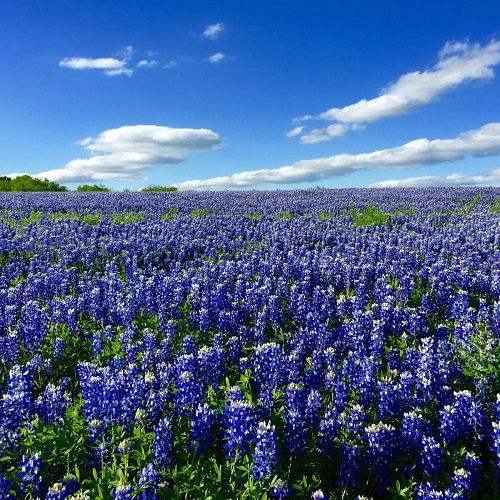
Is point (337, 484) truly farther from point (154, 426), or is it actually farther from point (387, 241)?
point (387, 241)

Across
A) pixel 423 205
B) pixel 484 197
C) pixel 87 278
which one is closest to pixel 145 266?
pixel 87 278

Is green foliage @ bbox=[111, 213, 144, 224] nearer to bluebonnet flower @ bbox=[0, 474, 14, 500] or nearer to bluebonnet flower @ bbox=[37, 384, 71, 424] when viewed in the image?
bluebonnet flower @ bbox=[37, 384, 71, 424]

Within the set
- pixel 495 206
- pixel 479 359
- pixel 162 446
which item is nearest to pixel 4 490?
pixel 162 446

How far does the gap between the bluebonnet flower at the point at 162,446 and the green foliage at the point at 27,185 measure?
192 ft

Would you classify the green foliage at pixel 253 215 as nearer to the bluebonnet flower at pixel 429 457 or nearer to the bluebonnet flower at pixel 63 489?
the bluebonnet flower at pixel 429 457

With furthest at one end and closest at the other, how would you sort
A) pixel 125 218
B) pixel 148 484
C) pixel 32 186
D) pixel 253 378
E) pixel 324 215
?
1. pixel 32 186
2. pixel 324 215
3. pixel 125 218
4. pixel 253 378
5. pixel 148 484

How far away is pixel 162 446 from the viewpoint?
12.4ft

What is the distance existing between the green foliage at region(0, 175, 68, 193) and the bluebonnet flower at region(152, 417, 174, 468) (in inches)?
2308

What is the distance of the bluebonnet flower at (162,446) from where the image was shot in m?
3.75

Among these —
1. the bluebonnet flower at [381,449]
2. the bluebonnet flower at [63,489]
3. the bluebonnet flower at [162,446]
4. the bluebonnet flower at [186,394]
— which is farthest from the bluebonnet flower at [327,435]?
the bluebonnet flower at [63,489]

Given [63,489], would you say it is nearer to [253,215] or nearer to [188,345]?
[188,345]

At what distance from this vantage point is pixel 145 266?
11.9 meters

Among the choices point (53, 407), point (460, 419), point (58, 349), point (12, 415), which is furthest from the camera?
point (58, 349)

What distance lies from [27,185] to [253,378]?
6020cm
